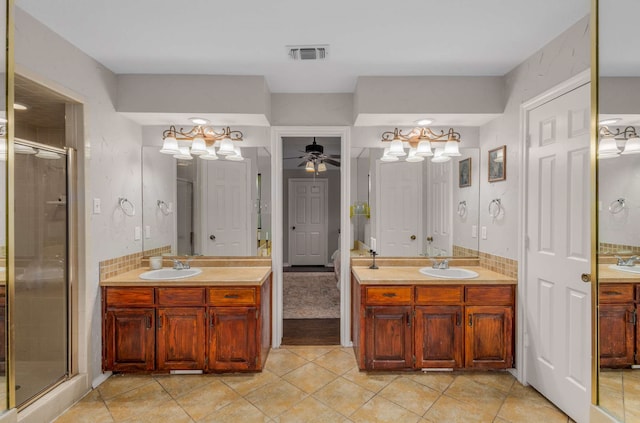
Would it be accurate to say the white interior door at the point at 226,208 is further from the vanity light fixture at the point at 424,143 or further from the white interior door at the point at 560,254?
the white interior door at the point at 560,254

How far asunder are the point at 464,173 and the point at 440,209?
41 cm

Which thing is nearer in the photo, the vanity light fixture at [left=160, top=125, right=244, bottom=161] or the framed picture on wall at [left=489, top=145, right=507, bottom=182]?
the framed picture on wall at [left=489, top=145, right=507, bottom=182]

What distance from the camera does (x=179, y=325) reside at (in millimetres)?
2480

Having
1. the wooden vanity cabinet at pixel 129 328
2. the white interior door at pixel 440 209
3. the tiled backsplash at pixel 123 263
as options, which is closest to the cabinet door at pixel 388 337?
the white interior door at pixel 440 209

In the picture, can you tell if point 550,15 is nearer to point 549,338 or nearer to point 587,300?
point 587,300

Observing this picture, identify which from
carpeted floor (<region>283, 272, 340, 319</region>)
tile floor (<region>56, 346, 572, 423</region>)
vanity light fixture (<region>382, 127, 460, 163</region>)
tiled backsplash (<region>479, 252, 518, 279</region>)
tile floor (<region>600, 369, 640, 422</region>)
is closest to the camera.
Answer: tile floor (<region>600, 369, 640, 422</region>)

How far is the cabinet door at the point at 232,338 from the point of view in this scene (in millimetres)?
2484

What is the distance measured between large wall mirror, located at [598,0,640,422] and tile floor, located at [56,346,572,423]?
122 cm

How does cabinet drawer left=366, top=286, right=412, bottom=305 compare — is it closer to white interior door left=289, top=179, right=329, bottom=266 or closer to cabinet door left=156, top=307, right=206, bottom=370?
cabinet door left=156, top=307, right=206, bottom=370

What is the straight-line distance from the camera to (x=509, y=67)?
250 centimetres

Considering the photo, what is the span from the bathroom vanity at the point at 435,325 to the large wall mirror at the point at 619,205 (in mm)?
1242

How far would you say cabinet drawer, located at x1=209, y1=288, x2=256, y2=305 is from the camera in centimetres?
248

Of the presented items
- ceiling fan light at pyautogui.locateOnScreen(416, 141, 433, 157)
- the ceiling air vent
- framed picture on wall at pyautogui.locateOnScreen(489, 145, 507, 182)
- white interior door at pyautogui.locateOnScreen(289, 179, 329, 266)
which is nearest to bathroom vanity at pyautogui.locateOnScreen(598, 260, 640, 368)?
framed picture on wall at pyautogui.locateOnScreen(489, 145, 507, 182)

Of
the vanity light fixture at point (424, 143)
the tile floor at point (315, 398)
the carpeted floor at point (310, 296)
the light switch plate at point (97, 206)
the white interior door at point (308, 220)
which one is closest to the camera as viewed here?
the tile floor at point (315, 398)
